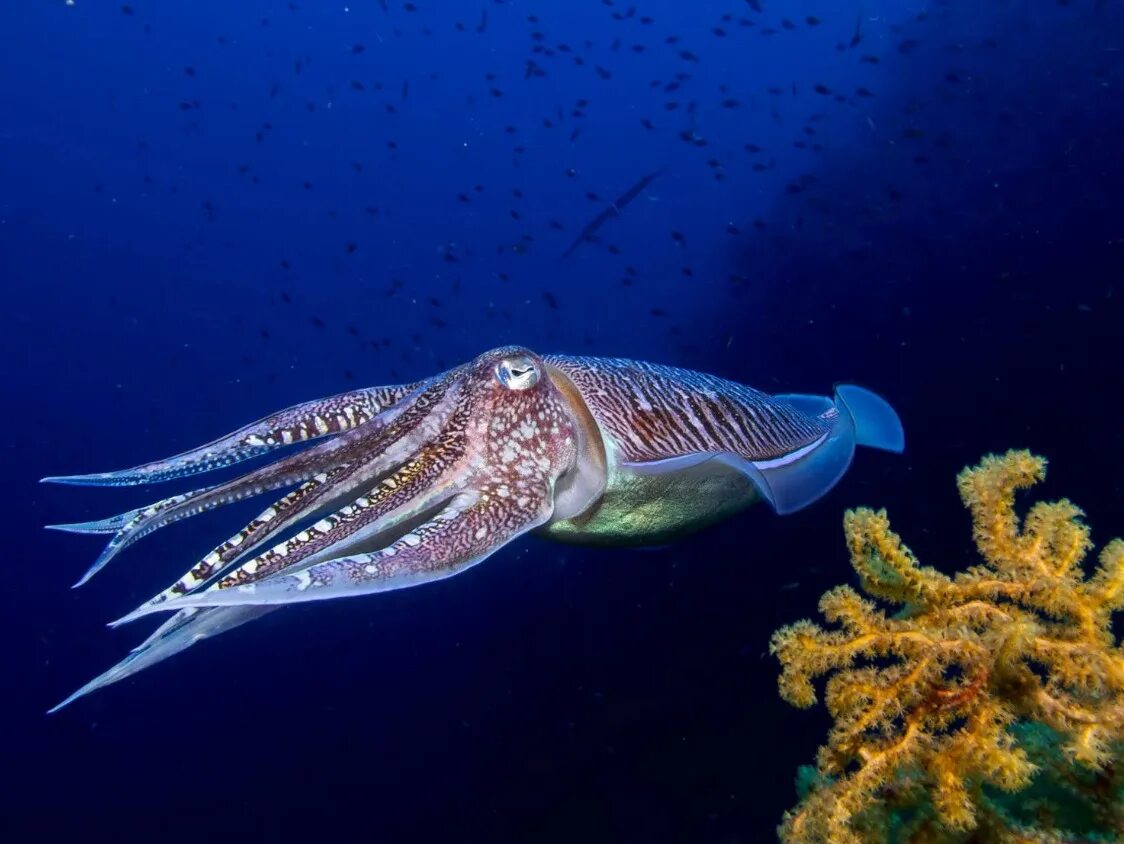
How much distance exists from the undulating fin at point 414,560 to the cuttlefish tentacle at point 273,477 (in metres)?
0.47

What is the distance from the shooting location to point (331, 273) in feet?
98.6

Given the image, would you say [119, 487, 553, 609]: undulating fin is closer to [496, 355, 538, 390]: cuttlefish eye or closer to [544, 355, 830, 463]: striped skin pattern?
[496, 355, 538, 390]: cuttlefish eye

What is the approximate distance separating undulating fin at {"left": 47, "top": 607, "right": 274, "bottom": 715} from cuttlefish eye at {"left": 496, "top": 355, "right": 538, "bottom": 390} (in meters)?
1.23

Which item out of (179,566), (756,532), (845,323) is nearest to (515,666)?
(756,532)

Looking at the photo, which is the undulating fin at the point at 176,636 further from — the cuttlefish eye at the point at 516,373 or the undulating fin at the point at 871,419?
the undulating fin at the point at 871,419

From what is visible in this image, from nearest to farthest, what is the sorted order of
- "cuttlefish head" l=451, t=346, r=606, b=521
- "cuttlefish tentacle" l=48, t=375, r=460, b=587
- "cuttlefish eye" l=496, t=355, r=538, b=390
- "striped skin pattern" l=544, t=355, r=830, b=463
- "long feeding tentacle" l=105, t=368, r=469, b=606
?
1. "long feeding tentacle" l=105, t=368, r=469, b=606
2. "cuttlefish tentacle" l=48, t=375, r=460, b=587
3. "cuttlefish head" l=451, t=346, r=606, b=521
4. "cuttlefish eye" l=496, t=355, r=538, b=390
5. "striped skin pattern" l=544, t=355, r=830, b=463

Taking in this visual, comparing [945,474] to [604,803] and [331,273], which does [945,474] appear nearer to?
[604,803]

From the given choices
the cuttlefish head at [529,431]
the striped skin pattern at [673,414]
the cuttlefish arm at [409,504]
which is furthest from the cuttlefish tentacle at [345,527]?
the striped skin pattern at [673,414]

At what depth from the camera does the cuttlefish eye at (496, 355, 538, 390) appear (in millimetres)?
2943

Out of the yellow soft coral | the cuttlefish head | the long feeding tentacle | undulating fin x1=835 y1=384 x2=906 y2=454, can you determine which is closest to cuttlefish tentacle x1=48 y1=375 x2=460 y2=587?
the long feeding tentacle

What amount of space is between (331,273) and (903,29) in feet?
73.2

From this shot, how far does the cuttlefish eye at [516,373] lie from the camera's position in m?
2.94

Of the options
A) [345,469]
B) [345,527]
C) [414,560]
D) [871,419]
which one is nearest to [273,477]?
[345,469]

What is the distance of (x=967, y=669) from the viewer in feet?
7.48
